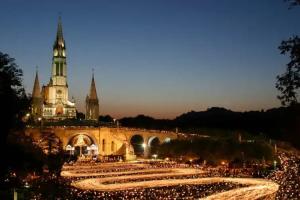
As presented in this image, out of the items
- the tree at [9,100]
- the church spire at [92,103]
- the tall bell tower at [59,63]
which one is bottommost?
the tree at [9,100]

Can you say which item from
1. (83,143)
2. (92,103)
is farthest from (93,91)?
(83,143)

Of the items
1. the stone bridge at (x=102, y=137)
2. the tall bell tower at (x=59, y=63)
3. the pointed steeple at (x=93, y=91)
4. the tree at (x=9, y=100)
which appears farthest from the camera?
the tall bell tower at (x=59, y=63)

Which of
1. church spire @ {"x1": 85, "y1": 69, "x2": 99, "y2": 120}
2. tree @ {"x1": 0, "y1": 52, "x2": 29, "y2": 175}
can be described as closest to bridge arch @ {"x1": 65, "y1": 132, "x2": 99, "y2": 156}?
church spire @ {"x1": 85, "y1": 69, "x2": 99, "y2": 120}

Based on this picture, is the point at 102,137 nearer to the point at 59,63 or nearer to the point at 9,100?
the point at 59,63

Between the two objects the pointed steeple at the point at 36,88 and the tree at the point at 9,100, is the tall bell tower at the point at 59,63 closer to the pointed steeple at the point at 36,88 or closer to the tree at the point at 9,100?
the pointed steeple at the point at 36,88

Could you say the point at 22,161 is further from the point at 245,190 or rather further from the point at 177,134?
the point at 177,134

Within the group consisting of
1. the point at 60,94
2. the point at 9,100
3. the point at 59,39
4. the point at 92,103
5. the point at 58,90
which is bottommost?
the point at 9,100

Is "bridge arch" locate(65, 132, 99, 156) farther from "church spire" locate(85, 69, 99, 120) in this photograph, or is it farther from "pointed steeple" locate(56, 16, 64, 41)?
"pointed steeple" locate(56, 16, 64, 41)

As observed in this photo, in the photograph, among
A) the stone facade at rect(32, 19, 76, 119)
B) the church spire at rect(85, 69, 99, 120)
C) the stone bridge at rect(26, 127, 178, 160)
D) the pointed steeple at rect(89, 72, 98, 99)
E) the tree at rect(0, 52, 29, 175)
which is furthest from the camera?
the pointed steeple at rect(89, 72, 98, 99)

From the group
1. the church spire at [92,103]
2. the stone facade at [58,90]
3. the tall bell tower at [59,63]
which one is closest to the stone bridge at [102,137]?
the church spire at [92,103]
